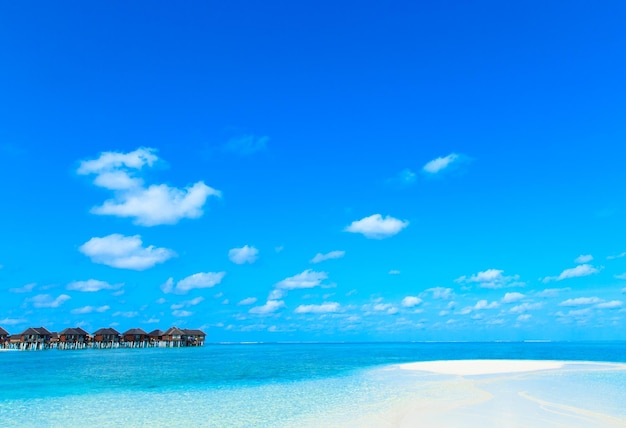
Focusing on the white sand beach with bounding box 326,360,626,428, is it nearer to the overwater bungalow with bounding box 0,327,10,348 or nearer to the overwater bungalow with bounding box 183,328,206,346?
the overwater bungalow with bounding box 0,327,10,348

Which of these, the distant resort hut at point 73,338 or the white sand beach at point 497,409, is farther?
the distant resort hut at point 73,338

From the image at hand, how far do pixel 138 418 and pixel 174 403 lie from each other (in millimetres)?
3743

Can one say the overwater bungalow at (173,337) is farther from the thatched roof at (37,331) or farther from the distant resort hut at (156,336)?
the thatched roof at (37,331)

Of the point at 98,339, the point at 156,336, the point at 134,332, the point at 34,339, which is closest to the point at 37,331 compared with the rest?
the point at 34,339

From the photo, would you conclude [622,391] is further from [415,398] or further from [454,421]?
[454,421]

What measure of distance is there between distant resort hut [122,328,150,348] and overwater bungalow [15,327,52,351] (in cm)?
1473

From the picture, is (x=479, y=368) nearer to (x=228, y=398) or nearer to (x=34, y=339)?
(x=228, y=398)

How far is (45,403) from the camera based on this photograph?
20750 mm

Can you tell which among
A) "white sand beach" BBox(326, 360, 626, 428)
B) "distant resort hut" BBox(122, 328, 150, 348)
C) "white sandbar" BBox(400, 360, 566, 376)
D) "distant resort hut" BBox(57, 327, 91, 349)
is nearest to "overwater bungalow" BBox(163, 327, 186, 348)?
"distant resort hut" BBox(122, 328, 150, 348)

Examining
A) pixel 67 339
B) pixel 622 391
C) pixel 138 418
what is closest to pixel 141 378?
pixel 138 418

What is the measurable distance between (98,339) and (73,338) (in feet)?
16.0

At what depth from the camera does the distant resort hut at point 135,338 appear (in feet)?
334

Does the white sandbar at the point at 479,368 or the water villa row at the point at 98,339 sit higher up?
the water villa row at the point at 98,339

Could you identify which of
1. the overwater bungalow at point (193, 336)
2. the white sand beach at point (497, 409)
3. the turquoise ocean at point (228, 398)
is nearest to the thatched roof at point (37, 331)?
the overwater bungalow at point (193, 336)
